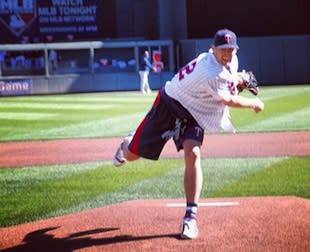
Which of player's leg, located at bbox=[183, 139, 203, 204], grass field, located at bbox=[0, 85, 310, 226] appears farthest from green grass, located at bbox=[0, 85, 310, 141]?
player's leg, located at bbox=[183, 139, 203, 204]

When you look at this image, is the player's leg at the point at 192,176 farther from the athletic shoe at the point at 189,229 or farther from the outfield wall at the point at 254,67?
the outfield wall at the point at 254,67

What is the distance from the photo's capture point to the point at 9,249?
15.4 ft

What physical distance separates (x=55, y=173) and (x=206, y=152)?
2.65m

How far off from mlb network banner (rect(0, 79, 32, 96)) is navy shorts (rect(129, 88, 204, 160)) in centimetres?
2351

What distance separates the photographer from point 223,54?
4801mm

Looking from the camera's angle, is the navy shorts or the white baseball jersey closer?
the white baseball jersey

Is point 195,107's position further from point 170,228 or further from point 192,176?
point 170,228

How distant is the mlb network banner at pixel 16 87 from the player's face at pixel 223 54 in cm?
2413

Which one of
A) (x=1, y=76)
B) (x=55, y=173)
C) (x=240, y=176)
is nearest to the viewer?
(x=240, y=176)

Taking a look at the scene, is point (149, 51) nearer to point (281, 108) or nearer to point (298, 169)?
point (281, 108)

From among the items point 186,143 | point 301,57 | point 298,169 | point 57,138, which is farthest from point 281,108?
point 301,57

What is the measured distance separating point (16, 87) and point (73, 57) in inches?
119

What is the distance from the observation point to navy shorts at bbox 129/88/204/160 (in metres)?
5.02

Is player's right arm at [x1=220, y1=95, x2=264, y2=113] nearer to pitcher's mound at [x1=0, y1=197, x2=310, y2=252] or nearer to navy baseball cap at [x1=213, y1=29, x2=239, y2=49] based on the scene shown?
navy baseball cap at [x1=213, y1=29, x2=239, y2=49]
